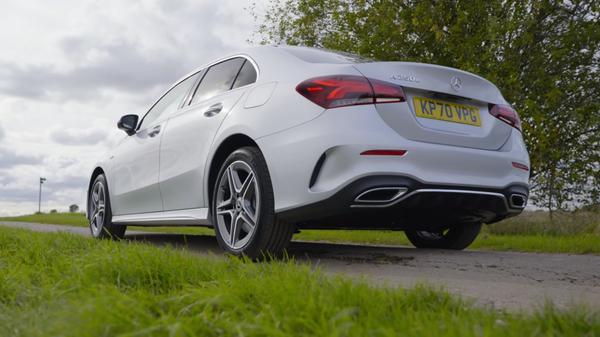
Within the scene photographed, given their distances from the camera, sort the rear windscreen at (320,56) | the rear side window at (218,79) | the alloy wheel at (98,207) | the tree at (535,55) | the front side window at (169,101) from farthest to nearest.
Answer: the tree at (535,55) < the alloy wheel at (98,207) < the front side window at (169,101) < the rear side window at (218,79) < the rear windscreen at (320,56)

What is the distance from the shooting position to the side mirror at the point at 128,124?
6172 mm

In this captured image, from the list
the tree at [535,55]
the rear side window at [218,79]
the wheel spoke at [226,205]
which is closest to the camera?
the wheel spoke at [226,205]

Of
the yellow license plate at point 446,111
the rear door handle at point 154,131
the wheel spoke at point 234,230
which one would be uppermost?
the rear door handle at point 154,131

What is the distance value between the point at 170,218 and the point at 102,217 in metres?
2.04

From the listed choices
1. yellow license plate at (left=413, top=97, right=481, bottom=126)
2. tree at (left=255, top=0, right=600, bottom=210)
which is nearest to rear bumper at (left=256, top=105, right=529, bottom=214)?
yellow license plate at (left=413, top=97, right=481, bottom=126)

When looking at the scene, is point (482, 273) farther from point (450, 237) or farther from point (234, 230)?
point (450, 237)

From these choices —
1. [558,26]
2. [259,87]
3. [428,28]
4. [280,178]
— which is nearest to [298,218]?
[280,178]

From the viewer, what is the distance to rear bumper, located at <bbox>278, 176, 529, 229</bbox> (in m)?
3.42

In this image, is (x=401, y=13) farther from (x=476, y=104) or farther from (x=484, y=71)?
(x=476, y=104)

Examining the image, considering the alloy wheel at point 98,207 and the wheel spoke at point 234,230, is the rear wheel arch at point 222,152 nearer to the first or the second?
the wheel spoke at point 234,230

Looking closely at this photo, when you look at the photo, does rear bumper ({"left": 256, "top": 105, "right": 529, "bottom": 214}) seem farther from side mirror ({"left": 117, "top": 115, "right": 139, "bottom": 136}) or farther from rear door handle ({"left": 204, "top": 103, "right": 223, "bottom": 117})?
side mirror ({"left": 117, "top": 115, "right": 139, "bottom": 136})

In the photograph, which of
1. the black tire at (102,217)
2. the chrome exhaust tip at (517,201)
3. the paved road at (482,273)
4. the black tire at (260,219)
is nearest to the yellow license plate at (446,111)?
the chrome exhaust tip at (517,201)

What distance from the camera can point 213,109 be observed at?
176 inches

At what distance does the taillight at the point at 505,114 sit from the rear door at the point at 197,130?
174 cm
